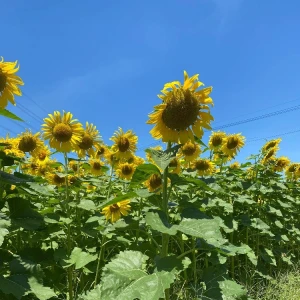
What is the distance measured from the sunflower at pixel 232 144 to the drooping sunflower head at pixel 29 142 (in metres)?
2.22

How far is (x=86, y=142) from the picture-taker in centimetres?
385

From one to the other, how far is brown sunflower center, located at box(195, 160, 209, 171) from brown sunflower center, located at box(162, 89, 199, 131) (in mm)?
2296

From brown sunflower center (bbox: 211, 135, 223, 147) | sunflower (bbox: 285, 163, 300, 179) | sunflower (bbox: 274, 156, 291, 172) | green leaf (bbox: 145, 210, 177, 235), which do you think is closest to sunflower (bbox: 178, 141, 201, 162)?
brown sunflower center (bbox: 211, 135, 223, 147)

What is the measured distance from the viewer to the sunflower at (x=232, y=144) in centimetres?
487

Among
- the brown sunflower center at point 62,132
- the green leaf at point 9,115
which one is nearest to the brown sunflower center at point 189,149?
the brown sunflower center at point 62,132

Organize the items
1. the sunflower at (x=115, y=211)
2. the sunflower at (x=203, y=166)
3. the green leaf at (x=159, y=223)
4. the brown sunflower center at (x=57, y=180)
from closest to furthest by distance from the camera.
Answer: the green leaf at (x=159, y=223), the sunflower at (x=115, y=211), the brown sunflower center at (x=57, y=180), the sunflower at (x=203, y=166)

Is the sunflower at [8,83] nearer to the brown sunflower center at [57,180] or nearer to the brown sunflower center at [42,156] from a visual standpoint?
the brown sunflower center at [57,180]

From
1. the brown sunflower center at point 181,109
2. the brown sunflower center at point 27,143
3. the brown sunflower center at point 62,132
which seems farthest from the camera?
the brown sunflower center at point 27,143

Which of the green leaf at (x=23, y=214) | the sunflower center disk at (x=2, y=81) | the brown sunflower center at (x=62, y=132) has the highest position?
the brown sunflower center at (x=62, y=132)

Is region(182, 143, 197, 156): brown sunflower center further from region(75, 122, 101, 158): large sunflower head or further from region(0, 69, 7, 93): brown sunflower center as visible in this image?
region(0, 69, 7, 93): brown sunflower center

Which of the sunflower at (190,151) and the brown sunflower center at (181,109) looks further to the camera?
the sunflower at (190,151)

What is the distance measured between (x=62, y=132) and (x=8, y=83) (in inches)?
38.4

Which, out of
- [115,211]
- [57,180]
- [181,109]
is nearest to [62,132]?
[57,180]

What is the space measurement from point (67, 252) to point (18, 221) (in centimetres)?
76
